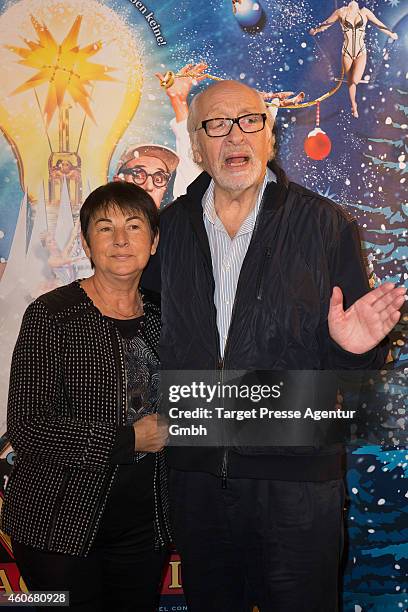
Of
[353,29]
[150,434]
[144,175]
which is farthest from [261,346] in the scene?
[353,29]

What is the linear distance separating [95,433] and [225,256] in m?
0.53

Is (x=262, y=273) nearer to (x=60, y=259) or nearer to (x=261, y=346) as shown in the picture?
(x=261, y=346)

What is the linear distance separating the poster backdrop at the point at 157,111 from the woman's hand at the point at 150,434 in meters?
0.86

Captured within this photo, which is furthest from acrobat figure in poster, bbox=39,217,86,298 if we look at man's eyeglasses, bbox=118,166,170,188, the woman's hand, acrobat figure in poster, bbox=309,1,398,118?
acrobat figure in poster, bbox=309,1,398,118

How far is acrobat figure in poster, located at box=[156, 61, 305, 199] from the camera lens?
229cm

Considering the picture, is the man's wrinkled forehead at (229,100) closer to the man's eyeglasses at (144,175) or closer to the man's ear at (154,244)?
the man's ear at (154,244)

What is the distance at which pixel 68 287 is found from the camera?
5.61 ft

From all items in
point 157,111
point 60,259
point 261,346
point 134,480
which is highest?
point 157,111

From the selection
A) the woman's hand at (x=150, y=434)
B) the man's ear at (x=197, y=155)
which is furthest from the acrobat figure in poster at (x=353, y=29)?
the woman's hand at (x=150, y=434)

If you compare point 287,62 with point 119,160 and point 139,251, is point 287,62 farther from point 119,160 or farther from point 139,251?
point 139,251

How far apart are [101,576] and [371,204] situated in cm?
146

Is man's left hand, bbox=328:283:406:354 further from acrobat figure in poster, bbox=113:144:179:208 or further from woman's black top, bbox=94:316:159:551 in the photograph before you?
acrobat figure in poster, bbox=113:144:179:208

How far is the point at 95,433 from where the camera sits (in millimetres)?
1563

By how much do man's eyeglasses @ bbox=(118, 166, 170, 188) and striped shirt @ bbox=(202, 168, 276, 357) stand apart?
61cm
